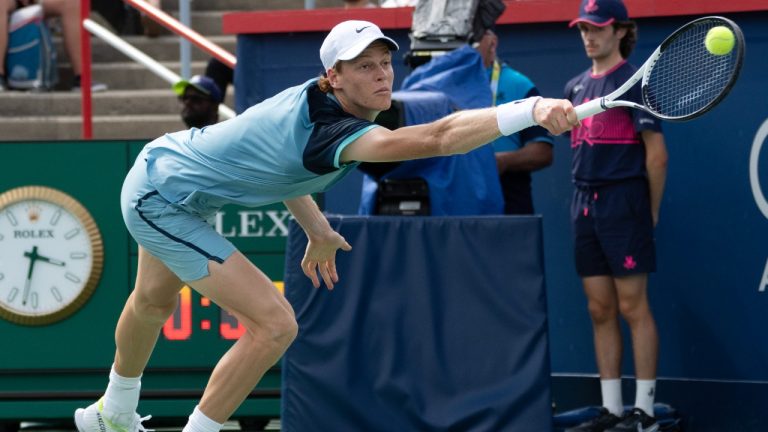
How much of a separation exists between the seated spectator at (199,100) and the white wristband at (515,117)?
4.03 m

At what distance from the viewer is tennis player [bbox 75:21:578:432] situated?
5512 mm

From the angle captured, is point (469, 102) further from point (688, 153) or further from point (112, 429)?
point (112, 429)

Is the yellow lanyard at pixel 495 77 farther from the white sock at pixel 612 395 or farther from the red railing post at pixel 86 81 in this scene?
the red railing post at pixel 86 81

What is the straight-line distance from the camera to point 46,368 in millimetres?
8203

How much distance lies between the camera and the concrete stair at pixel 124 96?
10289mm

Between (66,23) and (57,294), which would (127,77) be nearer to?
(66,23)

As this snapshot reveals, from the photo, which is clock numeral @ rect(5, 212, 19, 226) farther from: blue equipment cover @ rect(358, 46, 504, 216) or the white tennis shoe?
blue equipment cover @ rect(358, 46, 504, 216)

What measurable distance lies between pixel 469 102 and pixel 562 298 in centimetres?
136

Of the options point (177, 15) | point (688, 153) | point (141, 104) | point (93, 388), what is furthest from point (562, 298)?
point (177, 15)

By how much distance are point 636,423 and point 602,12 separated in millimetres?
1974

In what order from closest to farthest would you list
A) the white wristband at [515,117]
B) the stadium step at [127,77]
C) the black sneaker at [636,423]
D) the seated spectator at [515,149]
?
the white wristband at [515,117] → the black sneaker at [636,423] → the seated spectator at [515,149] → the stadium step at [127,77]

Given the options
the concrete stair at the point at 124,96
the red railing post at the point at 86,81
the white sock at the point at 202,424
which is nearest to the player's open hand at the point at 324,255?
the white sock at the point at 202,424

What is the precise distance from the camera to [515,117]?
5.16 meters

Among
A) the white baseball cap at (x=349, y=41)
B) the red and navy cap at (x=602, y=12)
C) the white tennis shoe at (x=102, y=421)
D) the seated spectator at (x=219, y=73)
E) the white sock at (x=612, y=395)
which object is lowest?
the white sock at (x=612, y=395)
